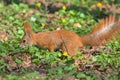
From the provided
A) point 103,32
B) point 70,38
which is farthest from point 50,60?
point 103,32

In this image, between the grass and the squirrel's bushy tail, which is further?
the squirrel's bushy tail

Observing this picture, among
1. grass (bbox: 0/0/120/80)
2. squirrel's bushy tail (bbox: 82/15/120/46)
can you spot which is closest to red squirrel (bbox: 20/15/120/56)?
squirrel's bushy tail (bbox: 82/15/120/46)

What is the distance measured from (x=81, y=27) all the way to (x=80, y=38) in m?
2.05

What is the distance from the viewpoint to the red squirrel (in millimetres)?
8648

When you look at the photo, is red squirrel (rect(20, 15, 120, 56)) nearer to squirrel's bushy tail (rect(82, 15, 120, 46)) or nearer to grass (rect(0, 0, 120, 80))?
squirrel's bushy tail (rect(82, 15, 120, 46))

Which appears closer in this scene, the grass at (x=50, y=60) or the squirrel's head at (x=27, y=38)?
the grass at (x=50, y=60)

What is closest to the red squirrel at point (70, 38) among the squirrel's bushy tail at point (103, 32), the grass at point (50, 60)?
the squirrel's bushy tail at point (103, 32)

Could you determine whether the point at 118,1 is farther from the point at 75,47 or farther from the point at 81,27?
A: the point at 75,47

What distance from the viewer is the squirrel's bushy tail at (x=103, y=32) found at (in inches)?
341

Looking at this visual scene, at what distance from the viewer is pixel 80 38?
885 centimetres

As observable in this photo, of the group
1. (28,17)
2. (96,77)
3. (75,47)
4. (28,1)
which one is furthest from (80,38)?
(28,1)

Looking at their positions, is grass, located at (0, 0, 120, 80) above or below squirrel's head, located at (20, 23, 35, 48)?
below

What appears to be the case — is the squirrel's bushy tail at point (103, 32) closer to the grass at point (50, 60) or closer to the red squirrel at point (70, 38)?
the red squirrel at point (70, 38)

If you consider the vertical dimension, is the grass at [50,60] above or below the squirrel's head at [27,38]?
below
